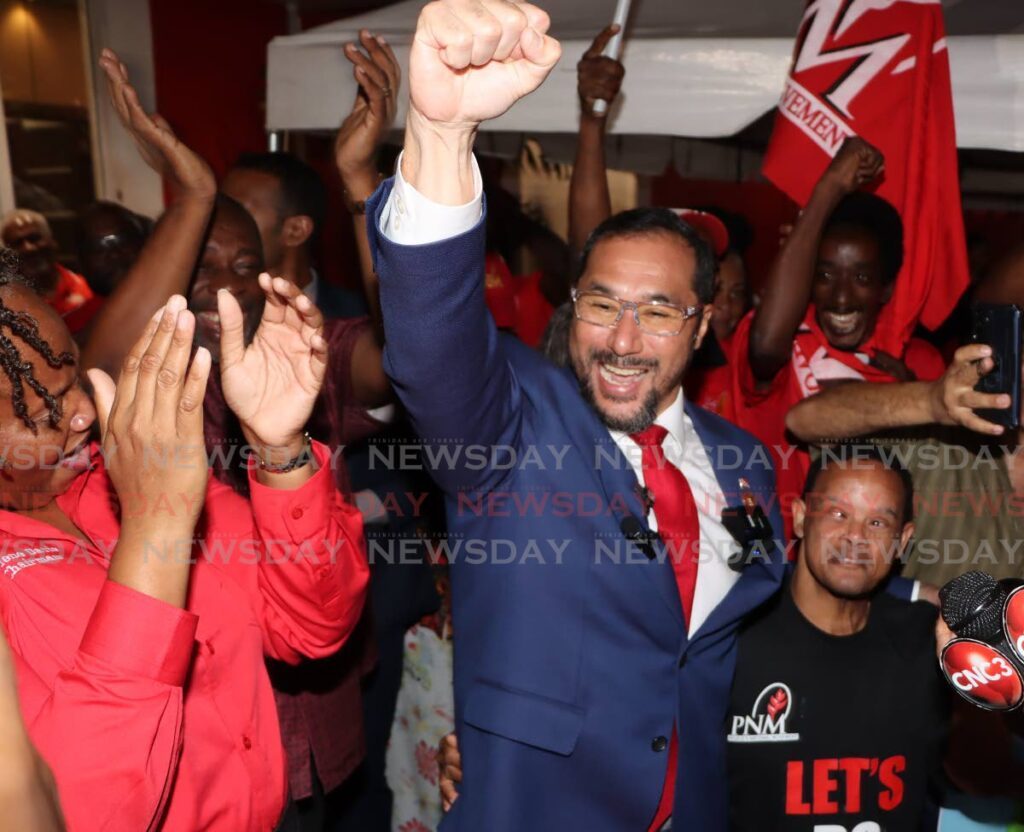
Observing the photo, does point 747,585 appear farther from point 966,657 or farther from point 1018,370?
point 1018,370

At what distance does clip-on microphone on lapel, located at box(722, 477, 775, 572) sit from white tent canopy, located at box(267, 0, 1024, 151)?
139 centimetres

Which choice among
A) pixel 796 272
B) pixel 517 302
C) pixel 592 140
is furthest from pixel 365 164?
pixel 517 302

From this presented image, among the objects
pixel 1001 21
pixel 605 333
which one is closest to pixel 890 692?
pixel 605 333

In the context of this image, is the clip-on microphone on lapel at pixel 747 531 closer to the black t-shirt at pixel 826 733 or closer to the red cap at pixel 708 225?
the black t-shirt at pixel 826 733

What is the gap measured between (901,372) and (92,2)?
5.95m

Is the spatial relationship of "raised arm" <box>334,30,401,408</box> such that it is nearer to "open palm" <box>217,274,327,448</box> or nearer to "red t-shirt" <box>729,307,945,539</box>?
"open palm" <box>217,274,327,448</box>

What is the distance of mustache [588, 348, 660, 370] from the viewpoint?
2045mm

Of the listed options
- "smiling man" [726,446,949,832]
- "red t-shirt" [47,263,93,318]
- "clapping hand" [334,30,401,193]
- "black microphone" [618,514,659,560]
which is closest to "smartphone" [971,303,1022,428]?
"smiling man" [726,446,949,832]

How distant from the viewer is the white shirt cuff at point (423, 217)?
1395mm

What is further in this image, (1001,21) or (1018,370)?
(1001,21)

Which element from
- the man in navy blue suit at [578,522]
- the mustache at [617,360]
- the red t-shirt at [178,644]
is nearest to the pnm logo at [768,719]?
the man in navy blue suit at [578,522]

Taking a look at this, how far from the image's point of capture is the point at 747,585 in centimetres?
203

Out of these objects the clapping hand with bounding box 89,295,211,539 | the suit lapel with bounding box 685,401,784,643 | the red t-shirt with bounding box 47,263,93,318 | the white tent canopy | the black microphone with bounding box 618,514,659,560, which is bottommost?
the red t-shirt with bounding box 47,263,93,318

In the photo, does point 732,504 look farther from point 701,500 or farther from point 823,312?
point 823,312
